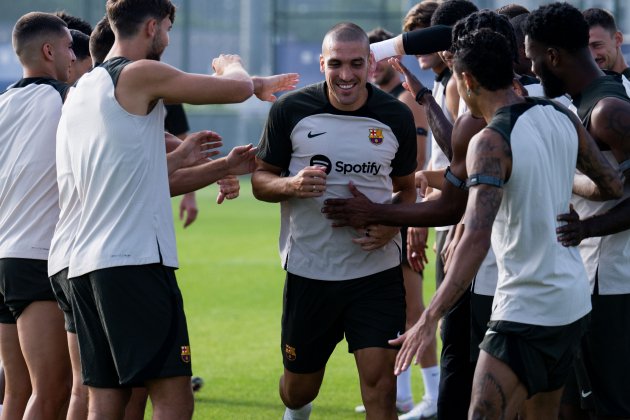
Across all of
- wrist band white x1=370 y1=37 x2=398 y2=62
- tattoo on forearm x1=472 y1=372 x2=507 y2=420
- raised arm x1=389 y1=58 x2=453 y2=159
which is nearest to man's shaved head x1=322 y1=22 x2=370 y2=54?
wrist band white x1=370 y1=37 x2=398 y2=62

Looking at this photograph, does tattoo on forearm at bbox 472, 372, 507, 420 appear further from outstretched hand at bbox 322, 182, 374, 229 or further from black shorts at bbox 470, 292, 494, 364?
outstretched hand at bbox 322, 182, 374, 229

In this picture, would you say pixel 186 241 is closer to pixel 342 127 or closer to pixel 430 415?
pixel 430 415

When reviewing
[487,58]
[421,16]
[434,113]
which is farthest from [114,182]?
[421,16]

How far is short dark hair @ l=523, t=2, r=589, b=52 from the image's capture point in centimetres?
579

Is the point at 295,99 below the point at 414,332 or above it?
above

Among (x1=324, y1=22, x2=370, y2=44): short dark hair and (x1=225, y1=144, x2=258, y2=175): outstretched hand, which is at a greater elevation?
(x1=324, y1=22, x2=370, y2=44): short dark hair

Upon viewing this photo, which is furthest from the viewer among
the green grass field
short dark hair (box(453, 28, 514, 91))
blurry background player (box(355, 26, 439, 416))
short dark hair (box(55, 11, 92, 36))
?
the green grass field

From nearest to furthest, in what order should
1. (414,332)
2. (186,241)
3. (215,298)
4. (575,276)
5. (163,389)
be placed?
(414,332) → (575,276) → (163,389) → (215,298) → (186,241)

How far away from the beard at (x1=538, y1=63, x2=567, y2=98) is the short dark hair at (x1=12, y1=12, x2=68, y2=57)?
2932 mm

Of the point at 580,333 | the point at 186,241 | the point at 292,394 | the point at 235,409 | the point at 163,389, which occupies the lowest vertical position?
the point at 186,241

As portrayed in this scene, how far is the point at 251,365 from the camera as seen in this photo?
34.0 feet

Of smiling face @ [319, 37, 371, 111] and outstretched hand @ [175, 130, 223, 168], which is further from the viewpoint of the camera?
smiling face @ [319, 37, 371, 111]

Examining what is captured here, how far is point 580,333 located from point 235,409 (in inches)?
156

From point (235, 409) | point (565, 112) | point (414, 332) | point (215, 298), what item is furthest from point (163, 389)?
point (215, 298)
